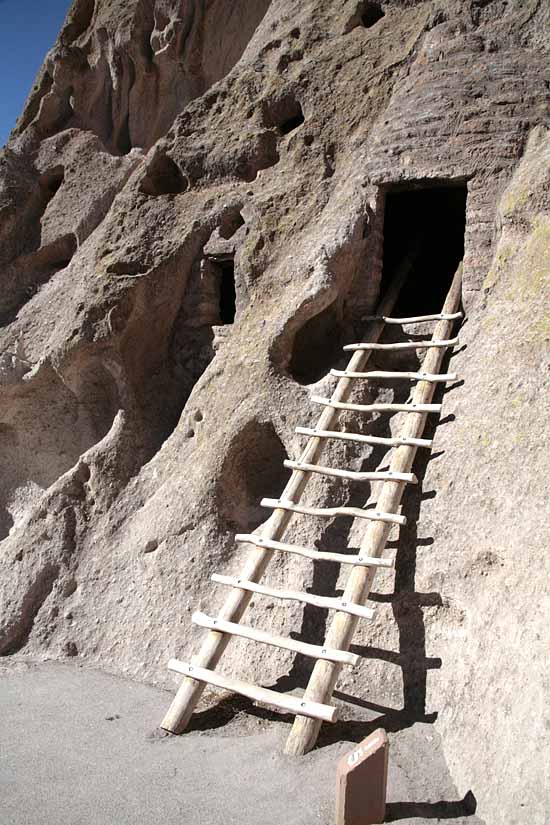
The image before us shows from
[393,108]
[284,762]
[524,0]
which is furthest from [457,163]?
[284,762]

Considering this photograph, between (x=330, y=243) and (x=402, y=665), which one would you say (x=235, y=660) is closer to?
(x=402, y=665)

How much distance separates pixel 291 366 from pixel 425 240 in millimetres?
2301

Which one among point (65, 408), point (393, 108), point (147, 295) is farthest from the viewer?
point (65, 408)

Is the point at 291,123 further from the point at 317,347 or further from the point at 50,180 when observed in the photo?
the point at 50,180

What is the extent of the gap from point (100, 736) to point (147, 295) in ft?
12.6

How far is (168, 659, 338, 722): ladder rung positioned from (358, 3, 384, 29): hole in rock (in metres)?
6.28

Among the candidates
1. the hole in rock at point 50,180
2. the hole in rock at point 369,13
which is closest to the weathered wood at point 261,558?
the hole in rock at point 369,13

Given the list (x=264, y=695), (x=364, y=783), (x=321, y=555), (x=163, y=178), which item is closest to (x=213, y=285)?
(x=163, y=178)

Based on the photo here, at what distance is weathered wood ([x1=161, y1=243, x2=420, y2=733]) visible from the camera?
395 centimetres

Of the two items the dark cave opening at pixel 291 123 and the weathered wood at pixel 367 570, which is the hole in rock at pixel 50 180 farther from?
the weathered wood at pixel 367 570

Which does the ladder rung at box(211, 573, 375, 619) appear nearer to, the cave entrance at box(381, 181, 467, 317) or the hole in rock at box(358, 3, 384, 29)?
the cave entrance at box(381, 181, 467, 317)

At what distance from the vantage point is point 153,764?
3578 millimetres

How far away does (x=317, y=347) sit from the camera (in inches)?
239

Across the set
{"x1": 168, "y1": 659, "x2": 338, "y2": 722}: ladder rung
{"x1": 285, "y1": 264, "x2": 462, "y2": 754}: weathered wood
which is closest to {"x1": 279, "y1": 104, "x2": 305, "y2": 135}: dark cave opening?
{"x1": 285, "y1": 264, "x2": 462, "y2": 754}: weathered wood
